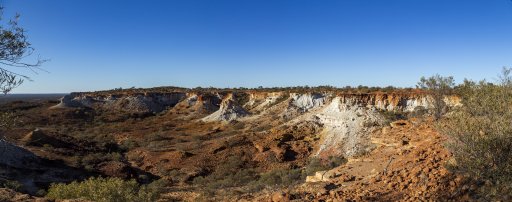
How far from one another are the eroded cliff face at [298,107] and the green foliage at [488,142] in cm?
1378

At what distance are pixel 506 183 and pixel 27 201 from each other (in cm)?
1341

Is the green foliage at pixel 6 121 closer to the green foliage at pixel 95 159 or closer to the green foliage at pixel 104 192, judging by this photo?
the green foliage at pixel 104 192

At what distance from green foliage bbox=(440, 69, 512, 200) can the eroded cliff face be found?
1378 centimetres

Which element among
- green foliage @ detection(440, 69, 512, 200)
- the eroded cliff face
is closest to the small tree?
the eroded cliff face

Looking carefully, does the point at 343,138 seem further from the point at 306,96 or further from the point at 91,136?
the point at 91,136

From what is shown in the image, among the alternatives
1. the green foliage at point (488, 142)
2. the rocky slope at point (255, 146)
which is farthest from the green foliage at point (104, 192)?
the green foliage at point (488, 142)

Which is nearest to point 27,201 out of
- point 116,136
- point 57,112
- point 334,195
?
point 334,195

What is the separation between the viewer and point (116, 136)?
4684cm

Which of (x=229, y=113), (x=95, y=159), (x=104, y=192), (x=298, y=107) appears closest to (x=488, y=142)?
(x=104, y=192)

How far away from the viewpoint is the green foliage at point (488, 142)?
31.9ft

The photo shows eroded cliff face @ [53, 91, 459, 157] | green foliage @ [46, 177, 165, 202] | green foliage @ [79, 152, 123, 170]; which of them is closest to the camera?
green foliage @ [46, 177, 165, 202]

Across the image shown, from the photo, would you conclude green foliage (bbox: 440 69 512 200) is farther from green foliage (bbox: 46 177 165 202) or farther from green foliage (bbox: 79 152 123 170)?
green foliage (bbox: 79 152 123 170)

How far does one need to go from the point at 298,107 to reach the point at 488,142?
41.9 metres

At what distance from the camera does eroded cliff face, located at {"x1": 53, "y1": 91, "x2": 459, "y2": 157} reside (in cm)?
3232
